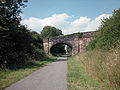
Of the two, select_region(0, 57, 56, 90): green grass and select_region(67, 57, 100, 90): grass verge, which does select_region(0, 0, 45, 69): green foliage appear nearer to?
select_region(0, 57, 56, 90): green grass

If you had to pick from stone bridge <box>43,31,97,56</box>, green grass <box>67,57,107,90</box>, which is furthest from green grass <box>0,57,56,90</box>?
stone bridge <box>43,31,97,56</box>

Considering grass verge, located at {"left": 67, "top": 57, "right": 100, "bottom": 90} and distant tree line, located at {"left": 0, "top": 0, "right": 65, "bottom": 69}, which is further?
distant tree line, located at {"left": 0, "top": 0, "right": 65, "bottom": 69}

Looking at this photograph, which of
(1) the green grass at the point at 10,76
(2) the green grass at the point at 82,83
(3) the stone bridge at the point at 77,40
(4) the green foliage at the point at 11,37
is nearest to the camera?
(2) the green grass at the point at 82,83

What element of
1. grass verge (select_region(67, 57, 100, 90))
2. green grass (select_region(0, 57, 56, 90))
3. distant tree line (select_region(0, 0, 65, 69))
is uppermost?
distant tree line (select_region(0, 0, 65, 69))

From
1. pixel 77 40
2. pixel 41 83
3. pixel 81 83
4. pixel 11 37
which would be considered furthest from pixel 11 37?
pixel 77 40

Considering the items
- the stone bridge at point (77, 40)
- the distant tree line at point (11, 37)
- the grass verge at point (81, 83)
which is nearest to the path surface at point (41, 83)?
the grass verge at point (81, 83)

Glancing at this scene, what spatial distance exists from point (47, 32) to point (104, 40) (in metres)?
57.7

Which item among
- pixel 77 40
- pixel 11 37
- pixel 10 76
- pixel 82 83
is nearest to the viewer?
pixel 82 83

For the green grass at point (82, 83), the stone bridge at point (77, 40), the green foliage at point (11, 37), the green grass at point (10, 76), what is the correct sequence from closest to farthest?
1. the green grass at point (82, 83)
2. the green grass at point (10, 76)
3. the green foliage at point (11, 37)
4. the stone bridge at point (77, 40)

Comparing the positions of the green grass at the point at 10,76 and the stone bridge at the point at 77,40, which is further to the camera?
the stone bridge at the point at 77,40

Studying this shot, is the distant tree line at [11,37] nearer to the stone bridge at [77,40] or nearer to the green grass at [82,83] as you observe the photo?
the green grass at [82,83]

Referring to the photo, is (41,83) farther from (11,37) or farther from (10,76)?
(11,37)

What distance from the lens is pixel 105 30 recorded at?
35.3 feet

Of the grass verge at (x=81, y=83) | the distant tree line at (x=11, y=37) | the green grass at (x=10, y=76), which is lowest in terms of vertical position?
the grass verge at (x=81, y=83)
